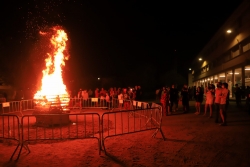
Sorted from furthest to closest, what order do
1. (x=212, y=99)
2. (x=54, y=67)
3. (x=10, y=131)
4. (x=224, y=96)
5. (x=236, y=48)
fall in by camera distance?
1. (x=236, y=48)
2. (x=54, y=67)
3. (x=212, y=99)
4. (x=10, y=131)
5. (x=224, y=96)

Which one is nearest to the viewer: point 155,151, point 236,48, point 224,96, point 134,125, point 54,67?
point 155,151

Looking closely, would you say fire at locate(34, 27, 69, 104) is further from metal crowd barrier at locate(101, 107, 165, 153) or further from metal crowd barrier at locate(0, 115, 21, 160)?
metal crowd barrier at locate(101, 107, 165, 153)

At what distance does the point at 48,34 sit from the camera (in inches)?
625

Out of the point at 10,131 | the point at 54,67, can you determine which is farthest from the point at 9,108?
the point at 10,131

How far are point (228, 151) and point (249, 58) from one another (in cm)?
1763

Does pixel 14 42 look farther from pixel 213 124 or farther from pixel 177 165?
pixel 177 165

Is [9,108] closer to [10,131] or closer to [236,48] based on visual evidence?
[10,131]

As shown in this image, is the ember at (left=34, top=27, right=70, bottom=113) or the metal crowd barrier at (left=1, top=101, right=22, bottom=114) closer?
the metal crowd barrier at (left=1, top=101, right=22, bottom=114)

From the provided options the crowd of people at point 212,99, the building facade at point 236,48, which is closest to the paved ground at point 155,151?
the crowd of people at point 212,99

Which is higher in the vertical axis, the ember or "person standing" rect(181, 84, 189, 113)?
the ember

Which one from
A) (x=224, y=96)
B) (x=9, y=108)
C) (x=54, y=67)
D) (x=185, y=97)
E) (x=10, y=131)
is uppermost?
(x=54, y=67)

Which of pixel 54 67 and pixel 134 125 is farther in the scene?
pixel 54 67

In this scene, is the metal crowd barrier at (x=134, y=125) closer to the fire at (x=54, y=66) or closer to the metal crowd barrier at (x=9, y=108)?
the fire at (x=54, y=66)

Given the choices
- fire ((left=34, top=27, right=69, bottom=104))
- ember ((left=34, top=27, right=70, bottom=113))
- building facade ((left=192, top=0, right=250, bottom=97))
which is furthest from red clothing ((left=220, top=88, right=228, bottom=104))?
building facade ((left=192, top=0, right=250, bottom=97))
